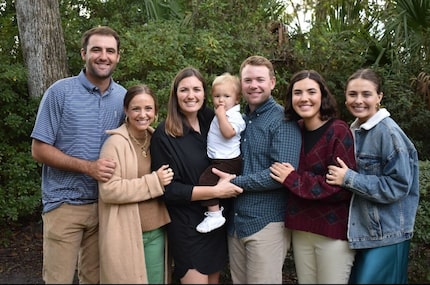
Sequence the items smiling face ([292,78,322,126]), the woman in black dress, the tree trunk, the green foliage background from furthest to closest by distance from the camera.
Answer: the tree trunk
the green foliage background
the woman in black dress
smiling face ([292,78,322,126])

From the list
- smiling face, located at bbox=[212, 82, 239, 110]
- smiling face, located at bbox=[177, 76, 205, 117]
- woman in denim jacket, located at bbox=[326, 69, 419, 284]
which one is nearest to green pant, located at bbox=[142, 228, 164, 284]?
smiling face, located at bbox=[177, 76, 205, 117]

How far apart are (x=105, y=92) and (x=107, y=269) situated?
4.58 feet

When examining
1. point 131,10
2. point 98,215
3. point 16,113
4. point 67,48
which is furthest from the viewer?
point 131,10

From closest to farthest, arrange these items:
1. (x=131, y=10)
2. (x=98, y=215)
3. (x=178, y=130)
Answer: (x=178, y=130)
(x=98, y=215)
(x=131, y=10)

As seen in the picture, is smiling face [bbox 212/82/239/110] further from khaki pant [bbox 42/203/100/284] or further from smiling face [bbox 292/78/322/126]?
khaki pant [bbox 42/203/100/284]

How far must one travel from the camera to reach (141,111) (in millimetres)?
3658

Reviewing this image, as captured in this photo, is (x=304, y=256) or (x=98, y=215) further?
(x=98, y=215)

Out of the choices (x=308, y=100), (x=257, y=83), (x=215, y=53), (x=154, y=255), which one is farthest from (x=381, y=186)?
(x=215, y=53)

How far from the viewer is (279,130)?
354 cm

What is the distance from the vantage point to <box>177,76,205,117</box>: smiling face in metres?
3.68

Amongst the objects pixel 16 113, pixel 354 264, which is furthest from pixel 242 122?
pixel 16 113

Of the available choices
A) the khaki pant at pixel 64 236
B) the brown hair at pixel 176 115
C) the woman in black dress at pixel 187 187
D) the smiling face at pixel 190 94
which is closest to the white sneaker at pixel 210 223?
the woman in black dress at pixel 187 187

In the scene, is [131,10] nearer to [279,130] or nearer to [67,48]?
[67,48]

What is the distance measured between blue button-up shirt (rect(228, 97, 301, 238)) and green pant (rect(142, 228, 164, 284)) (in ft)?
1.94
